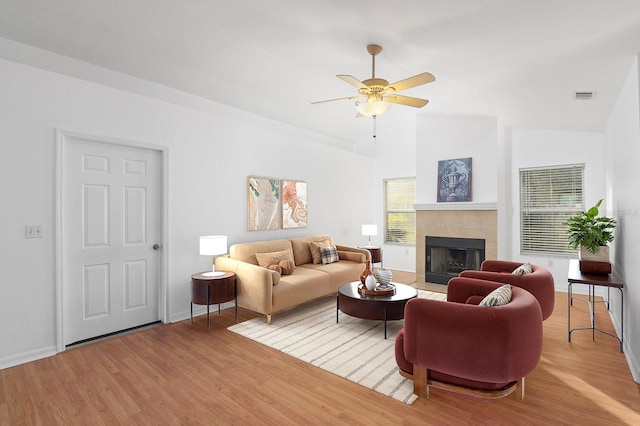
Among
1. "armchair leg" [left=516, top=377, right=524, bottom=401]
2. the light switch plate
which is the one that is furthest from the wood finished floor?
the light switch plate

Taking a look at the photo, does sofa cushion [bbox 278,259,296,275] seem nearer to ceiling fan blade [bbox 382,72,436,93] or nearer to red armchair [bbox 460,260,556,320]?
red armchair [bbox 460,260,556,320]

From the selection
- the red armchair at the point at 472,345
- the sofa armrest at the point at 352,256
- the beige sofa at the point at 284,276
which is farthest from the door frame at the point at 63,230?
the red armchair at the point at 472,345

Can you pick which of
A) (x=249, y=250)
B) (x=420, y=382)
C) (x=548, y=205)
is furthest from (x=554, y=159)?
(x=249, y=250)

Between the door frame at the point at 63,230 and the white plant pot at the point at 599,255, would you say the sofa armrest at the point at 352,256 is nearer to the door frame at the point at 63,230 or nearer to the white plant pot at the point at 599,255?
the door frame at the point at 63,230

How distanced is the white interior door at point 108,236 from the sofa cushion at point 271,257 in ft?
3.96

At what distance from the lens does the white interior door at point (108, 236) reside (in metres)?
3.24

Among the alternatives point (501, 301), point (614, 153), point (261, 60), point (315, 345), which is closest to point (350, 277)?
point (315, 345)

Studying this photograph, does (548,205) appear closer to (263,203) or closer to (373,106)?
(373,106)

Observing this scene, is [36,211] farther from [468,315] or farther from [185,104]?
[468,315]

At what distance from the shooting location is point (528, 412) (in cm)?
218

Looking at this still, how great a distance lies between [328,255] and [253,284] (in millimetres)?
1670

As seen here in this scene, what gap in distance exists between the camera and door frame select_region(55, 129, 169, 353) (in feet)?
10.1

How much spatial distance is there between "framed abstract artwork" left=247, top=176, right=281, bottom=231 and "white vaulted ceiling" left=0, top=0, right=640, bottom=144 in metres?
1.28

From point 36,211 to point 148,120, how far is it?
4.68 feet
